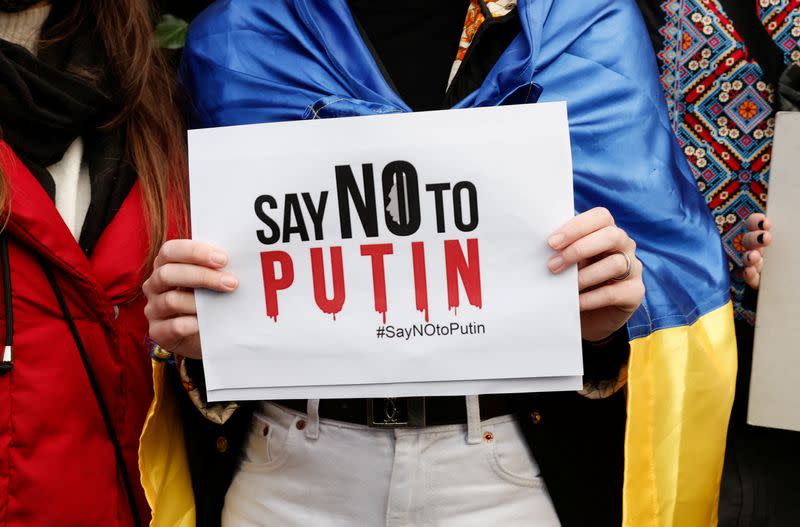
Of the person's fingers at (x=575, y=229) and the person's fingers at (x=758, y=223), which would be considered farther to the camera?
the person's fingers at (x=758, y=223)

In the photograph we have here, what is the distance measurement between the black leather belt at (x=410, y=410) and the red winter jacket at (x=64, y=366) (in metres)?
0.40

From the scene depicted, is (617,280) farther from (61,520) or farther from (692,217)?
(61,520)

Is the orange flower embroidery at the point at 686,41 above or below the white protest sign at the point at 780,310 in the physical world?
above

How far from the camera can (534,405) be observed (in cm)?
127

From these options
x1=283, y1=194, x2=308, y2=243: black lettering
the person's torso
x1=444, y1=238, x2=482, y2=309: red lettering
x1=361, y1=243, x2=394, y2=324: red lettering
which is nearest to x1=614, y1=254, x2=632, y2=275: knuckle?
x1=444, y1=238, x2=482, y2=309: red lettering

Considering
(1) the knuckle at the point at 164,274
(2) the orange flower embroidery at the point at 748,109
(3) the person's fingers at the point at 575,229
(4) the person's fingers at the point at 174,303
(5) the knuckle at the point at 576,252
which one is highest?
(2) the orange flower embroidery at the point at 748,109

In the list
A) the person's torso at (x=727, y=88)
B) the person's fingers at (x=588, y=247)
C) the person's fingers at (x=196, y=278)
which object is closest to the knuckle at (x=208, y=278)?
the person's fingers at (x=196, y=278)

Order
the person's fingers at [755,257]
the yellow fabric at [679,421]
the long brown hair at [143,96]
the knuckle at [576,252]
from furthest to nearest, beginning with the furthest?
1. the person's fingers at [755,257]
2. the long brown hair at [143,96]
3. the yellow fabric at [679,421]
4. the knuckle at [576,252]

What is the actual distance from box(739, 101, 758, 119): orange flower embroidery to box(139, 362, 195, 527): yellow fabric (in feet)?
4.02

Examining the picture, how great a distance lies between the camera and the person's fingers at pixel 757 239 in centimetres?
151

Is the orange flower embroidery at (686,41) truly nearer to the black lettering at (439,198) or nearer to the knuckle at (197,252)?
the black lettering at (439,198)

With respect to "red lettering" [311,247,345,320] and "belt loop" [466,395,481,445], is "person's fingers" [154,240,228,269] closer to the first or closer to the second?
"red lettering" [311,247,345,320]

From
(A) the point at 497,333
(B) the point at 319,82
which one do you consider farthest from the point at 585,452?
(B) the point at 319,82

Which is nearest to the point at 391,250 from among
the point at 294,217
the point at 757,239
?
the point at 294,217
